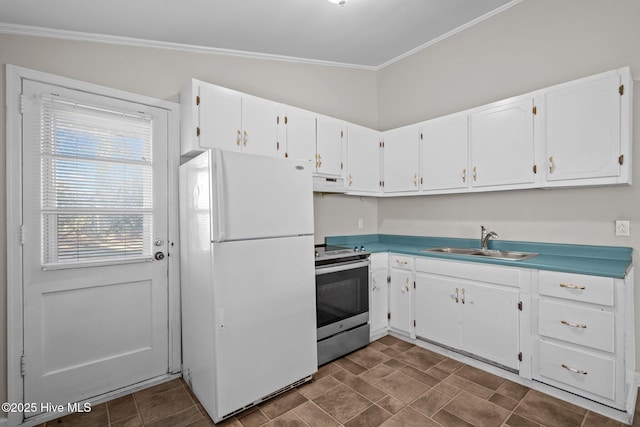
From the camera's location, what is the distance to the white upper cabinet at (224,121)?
2314 mm

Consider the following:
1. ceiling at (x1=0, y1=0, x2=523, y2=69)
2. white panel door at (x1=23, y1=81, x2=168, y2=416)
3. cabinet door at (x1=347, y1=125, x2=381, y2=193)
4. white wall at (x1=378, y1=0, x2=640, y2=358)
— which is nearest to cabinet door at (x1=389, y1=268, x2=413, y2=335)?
white wall at (x1=378, y1=0, x2=640, y2=358)

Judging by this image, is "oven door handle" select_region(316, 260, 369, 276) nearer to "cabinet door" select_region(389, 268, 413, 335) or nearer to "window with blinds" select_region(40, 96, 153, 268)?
"cabinet door" select_region(389, 268, 413, 335)

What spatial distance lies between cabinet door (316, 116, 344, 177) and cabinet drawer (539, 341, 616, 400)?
2.22 m

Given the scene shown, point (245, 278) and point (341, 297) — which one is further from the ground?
point (245, 278)

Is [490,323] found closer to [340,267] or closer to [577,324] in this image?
[577,324]

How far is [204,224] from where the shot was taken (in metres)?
1.99

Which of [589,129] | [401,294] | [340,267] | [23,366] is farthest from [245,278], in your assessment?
[589,129]

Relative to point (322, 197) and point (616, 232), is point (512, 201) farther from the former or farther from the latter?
point (322, 197)

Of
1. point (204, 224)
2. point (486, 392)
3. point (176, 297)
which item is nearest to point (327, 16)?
point (204, 224)

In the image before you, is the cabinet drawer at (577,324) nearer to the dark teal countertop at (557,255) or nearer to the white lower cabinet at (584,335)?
the white lower cabinet at (584,335)

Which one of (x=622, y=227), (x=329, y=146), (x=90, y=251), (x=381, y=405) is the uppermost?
(x=329, y=146)

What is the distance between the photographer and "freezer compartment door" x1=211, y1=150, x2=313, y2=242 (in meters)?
1.91

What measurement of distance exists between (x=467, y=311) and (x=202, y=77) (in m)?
2.98

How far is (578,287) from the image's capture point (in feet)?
Result: 6.46
